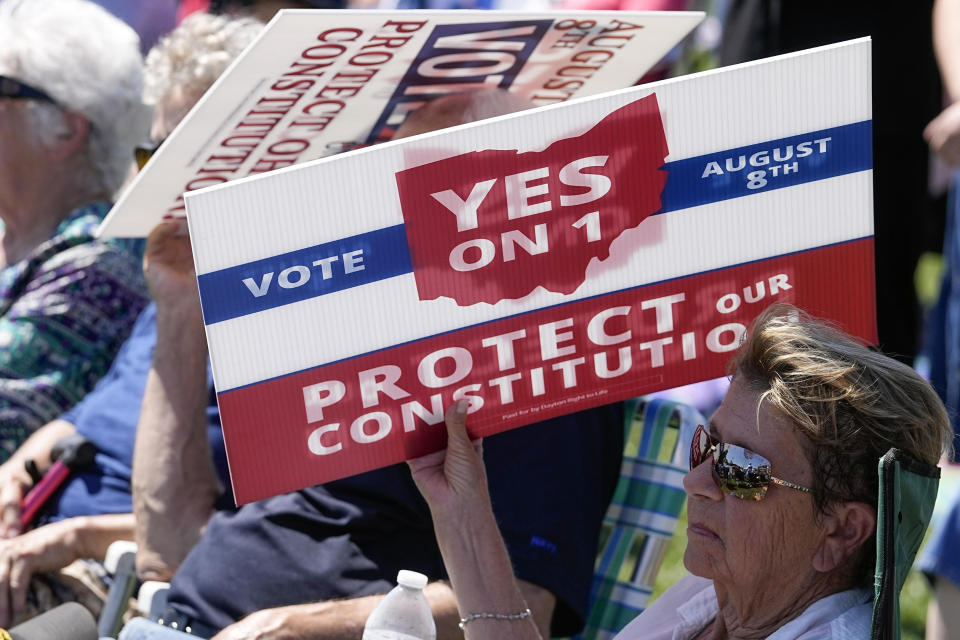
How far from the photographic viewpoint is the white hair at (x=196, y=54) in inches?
140

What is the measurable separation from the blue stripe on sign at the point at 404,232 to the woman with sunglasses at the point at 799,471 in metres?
0.25

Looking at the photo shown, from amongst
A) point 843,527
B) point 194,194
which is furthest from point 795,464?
point 194,194

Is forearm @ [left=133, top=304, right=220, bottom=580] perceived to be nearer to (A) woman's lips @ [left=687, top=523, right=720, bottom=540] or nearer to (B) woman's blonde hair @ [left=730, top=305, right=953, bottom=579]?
(A) woman's lips @ [left=687, top=523, right=720, bottom=540]

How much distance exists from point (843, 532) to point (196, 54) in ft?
7.73

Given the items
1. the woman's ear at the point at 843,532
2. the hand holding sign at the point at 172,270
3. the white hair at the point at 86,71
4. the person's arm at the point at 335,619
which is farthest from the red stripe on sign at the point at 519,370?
the white hair at the point at 86,71

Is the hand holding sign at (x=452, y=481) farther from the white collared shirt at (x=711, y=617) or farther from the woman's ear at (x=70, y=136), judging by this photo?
the woman's ear at (x=70, y=136)

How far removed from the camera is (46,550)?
354 centimetres

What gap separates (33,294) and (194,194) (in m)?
2.21

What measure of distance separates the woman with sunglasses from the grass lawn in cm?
197

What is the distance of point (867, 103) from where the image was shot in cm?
224

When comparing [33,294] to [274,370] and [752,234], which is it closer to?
[274,370]

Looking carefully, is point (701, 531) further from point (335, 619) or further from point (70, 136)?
point (70, 136)

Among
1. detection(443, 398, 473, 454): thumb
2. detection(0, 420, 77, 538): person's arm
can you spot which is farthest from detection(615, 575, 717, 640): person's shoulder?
→ detection(0, 420, 77, 538): person's arm

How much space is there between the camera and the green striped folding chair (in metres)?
3.00
